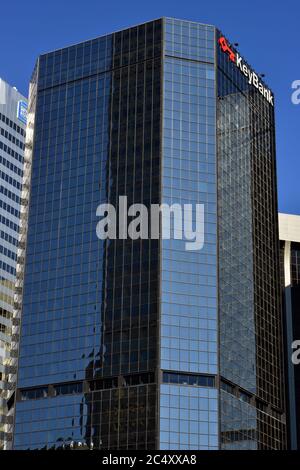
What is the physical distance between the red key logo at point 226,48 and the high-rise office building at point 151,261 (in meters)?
1.17

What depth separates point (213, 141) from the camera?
587 ft

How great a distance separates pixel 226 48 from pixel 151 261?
51.7 meters

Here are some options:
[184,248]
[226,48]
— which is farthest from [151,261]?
[226,48]

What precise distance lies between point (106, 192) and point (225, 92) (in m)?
33.1

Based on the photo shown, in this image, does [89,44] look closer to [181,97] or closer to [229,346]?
[181,97]

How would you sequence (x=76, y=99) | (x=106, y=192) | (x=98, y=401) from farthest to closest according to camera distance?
(x=76, y=99), (x=106, y=192), (x=98, y=401)

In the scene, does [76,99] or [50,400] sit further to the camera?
[76,99]

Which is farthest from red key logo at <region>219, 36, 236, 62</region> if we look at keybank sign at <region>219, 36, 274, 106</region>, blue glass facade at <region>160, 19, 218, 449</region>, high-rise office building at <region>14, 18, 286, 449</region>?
blue glass facade at <region>160, 19, 218, 449</region>

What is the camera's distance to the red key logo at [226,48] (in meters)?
189

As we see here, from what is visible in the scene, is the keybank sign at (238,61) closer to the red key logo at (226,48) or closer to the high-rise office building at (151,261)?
the red key logo at (226,48)

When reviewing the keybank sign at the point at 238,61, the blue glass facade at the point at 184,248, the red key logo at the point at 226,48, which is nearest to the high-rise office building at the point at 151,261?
the blue glass facade at the point at 184,248

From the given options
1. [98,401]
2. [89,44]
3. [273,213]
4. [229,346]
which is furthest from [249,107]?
[98,401]

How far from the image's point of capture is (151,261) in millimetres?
166625

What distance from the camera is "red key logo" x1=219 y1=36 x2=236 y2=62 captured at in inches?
7456
